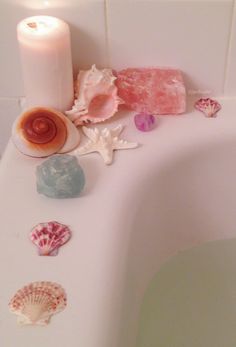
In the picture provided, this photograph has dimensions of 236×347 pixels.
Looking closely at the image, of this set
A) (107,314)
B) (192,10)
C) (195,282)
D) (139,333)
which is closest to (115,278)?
(107,314)

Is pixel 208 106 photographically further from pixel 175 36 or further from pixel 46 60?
pixel 46 60

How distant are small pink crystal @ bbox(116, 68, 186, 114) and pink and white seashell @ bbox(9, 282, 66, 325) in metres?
0.41

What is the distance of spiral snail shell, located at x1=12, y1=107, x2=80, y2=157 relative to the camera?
2.69 feet

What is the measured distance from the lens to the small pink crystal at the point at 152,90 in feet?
2.96

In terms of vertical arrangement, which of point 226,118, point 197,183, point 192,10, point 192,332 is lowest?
point 192,332

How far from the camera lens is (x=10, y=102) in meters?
1.00

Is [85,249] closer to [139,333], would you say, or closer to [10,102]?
[139,333]

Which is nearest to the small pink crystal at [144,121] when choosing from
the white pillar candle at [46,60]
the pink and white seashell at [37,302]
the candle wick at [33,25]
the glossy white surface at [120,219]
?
the glossy white surface at [120,219]

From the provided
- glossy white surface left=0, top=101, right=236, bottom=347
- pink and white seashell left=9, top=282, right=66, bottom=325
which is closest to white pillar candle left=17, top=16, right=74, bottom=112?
glossy white surface left=0, top=101, right=236, bottom=347

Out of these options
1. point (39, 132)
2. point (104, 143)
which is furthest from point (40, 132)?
A: point (104, 143)

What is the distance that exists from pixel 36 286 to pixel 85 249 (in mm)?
89

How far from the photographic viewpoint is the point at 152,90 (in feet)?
2.96

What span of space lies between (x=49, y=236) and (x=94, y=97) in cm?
31

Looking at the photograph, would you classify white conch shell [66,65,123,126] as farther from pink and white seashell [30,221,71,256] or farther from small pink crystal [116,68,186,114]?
pink and white seashell [30,221,71,256]
